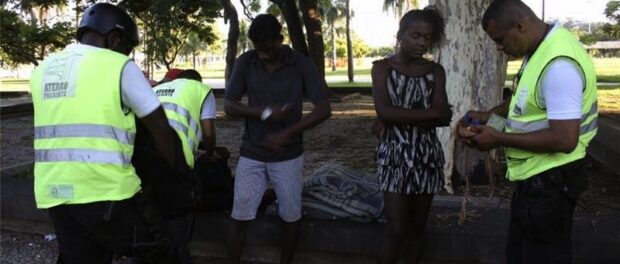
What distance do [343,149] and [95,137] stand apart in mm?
6646

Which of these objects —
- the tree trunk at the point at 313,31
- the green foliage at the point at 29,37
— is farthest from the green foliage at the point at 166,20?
the tree trunk at the point at 313,31

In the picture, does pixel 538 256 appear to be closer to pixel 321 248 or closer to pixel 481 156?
pixel 321 248

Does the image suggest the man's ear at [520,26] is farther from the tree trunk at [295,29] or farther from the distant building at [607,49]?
the distant building at [607,49]

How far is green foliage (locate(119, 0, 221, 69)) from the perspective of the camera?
14.3 meters

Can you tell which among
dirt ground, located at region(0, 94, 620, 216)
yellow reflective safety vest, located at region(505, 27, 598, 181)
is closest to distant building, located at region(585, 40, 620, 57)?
dirt ground, located at region(0, 94, 620, 216)

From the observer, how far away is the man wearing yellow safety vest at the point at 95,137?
2.42 meters

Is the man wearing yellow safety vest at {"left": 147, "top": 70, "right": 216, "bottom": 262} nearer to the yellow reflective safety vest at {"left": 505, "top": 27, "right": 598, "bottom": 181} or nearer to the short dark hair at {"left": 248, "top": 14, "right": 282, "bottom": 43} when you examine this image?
the short dark hair at {"left": 248, "top": 14, "right": 282, "bottom": 43}

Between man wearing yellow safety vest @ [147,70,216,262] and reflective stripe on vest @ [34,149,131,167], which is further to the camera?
man wearing yellow safety vest @ [147,70,216,262]

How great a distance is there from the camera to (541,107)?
8.07 feet

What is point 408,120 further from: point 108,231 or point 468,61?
point 468,61

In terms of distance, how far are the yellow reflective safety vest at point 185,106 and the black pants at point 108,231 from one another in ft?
2.77

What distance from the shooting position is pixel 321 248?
14.4ft

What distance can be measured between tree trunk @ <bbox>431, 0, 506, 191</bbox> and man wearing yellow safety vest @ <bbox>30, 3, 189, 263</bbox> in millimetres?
3555

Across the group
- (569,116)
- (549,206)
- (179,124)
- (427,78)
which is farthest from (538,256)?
(179,124)
